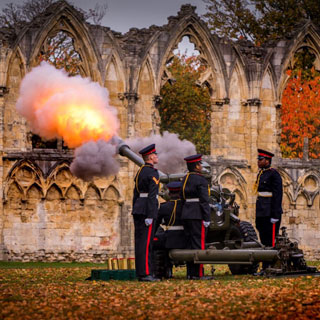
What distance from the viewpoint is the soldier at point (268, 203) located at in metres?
17.2

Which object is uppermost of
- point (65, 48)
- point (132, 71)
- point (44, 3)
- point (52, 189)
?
point (44, 3)

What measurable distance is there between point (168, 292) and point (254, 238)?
468cm

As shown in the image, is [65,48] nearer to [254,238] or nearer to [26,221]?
[26,221]

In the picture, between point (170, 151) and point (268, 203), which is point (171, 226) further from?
point (170, 151)

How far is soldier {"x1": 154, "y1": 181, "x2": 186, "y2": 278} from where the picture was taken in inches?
616

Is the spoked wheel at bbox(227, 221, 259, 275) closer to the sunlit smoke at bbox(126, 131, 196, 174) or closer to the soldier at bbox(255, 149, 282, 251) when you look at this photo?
the soldier at bbox(255, 149, 282, 251)

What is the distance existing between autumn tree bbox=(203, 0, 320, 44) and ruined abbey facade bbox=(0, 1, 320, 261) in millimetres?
9632

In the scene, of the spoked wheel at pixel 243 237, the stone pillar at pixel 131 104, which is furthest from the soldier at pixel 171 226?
the stone pillar at pixel 131 104

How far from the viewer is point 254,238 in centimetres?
1733

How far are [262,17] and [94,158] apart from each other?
22215 millimetres

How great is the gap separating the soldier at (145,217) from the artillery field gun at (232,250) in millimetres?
594

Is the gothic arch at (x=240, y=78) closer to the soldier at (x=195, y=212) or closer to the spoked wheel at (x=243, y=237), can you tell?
the spoked wheel at (x=243, y=237)

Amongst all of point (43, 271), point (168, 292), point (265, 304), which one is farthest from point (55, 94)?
point (265, 304)

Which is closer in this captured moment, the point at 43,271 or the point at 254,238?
the point at 254,238
